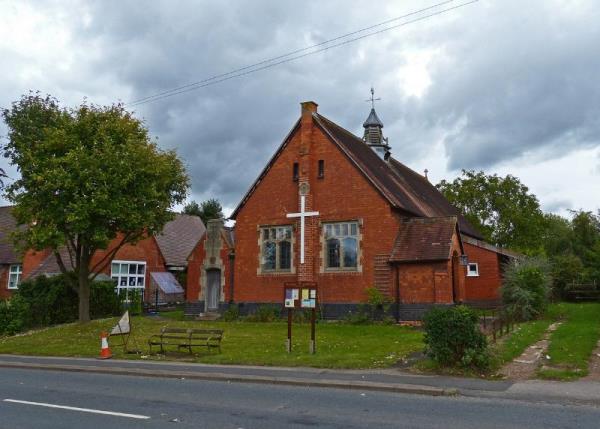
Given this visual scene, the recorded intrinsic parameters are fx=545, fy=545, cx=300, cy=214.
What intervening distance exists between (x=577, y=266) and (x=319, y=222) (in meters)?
24.6

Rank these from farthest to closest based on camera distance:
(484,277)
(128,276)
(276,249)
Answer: (128,276) → (484,277) → (276,249)

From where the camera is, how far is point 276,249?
26781 millimetres

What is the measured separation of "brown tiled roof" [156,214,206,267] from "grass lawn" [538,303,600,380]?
86.0 ft

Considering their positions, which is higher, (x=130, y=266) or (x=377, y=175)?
(x=377, y=175)

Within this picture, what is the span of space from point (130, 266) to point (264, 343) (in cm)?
2156

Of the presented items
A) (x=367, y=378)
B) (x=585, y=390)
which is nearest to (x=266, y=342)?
(x=367, y=378)

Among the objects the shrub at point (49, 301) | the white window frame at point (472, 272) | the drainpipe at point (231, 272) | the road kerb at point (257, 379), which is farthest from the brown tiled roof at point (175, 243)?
the road kerb at point (257, 379)

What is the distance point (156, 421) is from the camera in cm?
832

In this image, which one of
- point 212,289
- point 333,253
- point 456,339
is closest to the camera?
point 456,339

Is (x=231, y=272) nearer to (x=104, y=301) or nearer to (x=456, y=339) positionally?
(x=104, y=301)

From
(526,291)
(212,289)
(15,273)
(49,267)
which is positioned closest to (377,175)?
(526,291)

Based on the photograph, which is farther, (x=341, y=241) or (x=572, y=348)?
(x=341, y=241)

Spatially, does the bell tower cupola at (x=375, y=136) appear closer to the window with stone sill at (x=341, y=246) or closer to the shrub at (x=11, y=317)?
the window with stone sill at (x=341, y=246)

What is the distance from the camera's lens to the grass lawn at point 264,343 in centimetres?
1455
